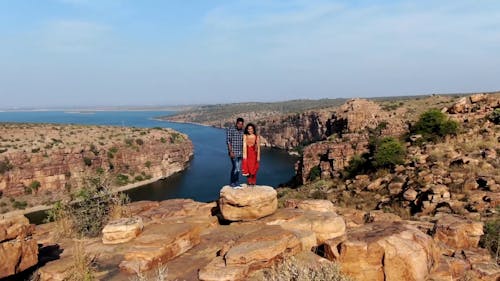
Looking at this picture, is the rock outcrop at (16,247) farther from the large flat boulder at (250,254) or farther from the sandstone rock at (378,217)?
the sandstone rock at (378,217)

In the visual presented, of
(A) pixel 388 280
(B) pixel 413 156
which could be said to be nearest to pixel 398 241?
(A) pixel 388 280

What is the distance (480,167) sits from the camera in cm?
2086

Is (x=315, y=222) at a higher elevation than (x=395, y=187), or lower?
higher

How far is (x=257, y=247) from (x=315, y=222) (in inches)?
103

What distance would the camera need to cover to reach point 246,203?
36.8 feet

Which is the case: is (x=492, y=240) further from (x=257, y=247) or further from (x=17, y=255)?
(x=17, y=255)

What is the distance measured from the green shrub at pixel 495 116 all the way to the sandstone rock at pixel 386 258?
24740 millimetres

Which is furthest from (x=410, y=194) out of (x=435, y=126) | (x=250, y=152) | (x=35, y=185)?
(x=35, y=185)

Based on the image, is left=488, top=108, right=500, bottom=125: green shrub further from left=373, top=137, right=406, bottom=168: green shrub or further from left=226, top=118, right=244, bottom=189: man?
left=226, top=118, right=244, bottom=189: man

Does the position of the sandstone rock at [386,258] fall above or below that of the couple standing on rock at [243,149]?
below

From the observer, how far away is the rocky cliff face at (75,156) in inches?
2606

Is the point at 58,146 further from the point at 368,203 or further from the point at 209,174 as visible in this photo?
the point at 368,203

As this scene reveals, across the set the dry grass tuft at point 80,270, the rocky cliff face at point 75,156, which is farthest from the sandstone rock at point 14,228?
the rocky cliff face at point 75,156

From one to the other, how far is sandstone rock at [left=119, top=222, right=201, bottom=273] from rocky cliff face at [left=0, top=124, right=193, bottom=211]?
45418 mm
